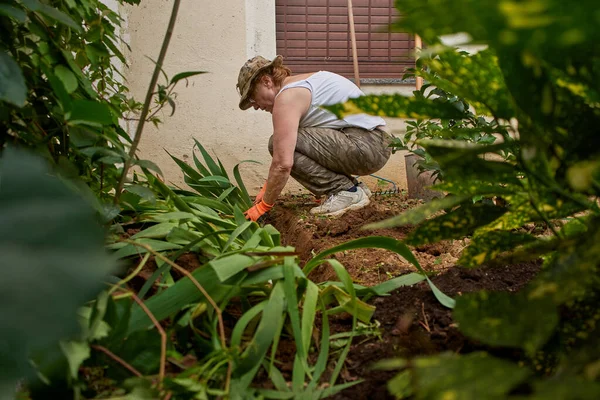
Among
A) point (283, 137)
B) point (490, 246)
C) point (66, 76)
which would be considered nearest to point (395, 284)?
point (490, 246)

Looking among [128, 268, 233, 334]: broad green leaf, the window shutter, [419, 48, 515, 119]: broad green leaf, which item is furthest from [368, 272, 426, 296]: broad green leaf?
the window shutter

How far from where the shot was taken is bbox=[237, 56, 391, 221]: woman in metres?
2.85

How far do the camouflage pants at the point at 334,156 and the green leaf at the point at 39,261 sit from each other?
8.96ft

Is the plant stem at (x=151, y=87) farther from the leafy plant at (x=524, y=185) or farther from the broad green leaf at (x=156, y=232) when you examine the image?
the leafy plant at (x=524, y=185)

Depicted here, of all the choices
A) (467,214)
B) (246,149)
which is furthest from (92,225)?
(246,149)

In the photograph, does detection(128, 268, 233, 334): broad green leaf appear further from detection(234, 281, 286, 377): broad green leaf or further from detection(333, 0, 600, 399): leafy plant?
detection(333, 0, 600, 399): leafy plant

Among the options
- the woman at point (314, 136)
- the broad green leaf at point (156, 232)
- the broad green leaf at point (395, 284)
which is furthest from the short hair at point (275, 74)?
the broad green leaf at point (395, 284)

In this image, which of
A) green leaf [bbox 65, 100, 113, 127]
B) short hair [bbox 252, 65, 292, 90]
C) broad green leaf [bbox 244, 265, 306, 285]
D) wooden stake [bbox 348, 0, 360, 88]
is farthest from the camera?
wooden stake [bbox 348, 0, 360, 88]

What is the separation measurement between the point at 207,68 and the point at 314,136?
1798 mm

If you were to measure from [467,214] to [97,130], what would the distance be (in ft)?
2.82

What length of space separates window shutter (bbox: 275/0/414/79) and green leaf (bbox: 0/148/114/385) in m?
4.50

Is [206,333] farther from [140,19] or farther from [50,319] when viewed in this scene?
[140,19]

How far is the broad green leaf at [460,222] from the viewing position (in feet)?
2.40

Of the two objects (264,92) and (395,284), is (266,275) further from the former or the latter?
(264,92)
